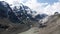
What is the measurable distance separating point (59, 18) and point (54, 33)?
71723 mm

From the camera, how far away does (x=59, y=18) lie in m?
198

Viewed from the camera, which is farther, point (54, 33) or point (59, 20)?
point (59, 20)

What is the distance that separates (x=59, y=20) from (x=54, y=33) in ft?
220

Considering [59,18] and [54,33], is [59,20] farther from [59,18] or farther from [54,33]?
[54,33]

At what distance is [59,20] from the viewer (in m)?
194

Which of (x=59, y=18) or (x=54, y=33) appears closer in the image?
(x=54, y=33)

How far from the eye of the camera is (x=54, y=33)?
426 ft

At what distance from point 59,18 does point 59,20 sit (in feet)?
16.1

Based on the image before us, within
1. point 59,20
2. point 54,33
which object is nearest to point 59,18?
point 59,20
